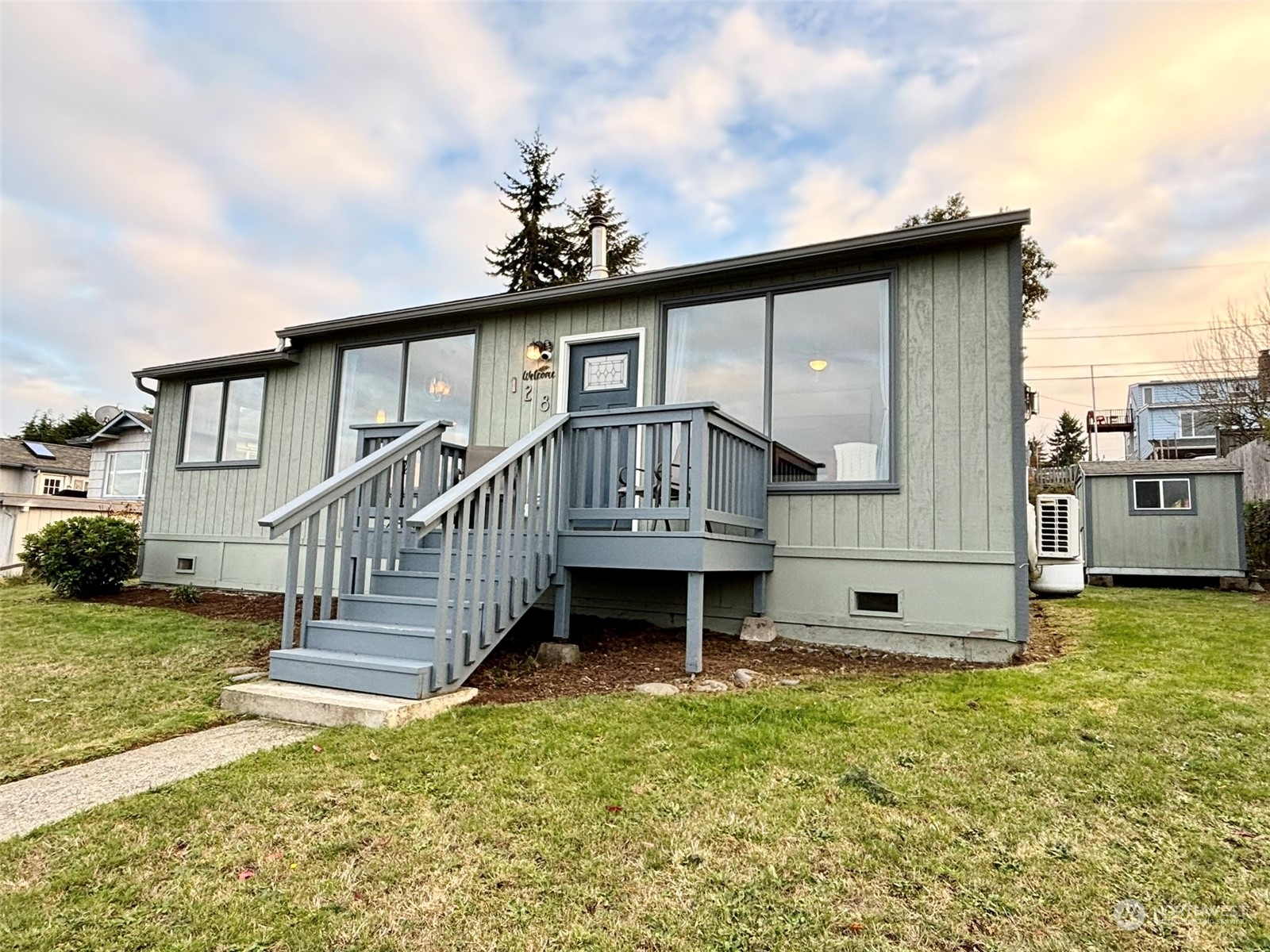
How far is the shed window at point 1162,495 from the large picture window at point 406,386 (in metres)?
10.9

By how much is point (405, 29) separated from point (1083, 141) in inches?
323

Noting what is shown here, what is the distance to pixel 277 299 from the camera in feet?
45.6

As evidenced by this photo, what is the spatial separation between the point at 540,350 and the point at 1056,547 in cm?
640

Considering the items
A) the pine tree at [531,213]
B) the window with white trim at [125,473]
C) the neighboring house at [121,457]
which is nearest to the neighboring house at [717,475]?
the pine tree at [531,213]

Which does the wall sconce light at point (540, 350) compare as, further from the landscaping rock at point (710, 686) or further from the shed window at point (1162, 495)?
the shed window at point (1162, 495)

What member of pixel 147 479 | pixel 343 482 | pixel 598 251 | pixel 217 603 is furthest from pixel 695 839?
pixel 147 479

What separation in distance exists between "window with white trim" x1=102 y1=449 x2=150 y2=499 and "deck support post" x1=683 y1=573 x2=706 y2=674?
18.5 meters

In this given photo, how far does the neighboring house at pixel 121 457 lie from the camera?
1798 cm

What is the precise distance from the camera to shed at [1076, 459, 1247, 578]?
1068 centimetres

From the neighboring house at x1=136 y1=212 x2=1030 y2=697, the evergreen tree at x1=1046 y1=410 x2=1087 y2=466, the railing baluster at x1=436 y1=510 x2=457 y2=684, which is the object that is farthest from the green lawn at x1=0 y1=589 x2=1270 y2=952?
the evergreen tree at x1=1046 y1=410 x2=1087 y2=466

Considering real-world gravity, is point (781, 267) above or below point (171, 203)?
below

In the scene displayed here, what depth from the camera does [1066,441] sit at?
1192 inches

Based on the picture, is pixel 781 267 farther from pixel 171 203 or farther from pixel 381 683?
pixel 171 203

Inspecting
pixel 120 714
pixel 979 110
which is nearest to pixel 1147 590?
pixel 979 110
